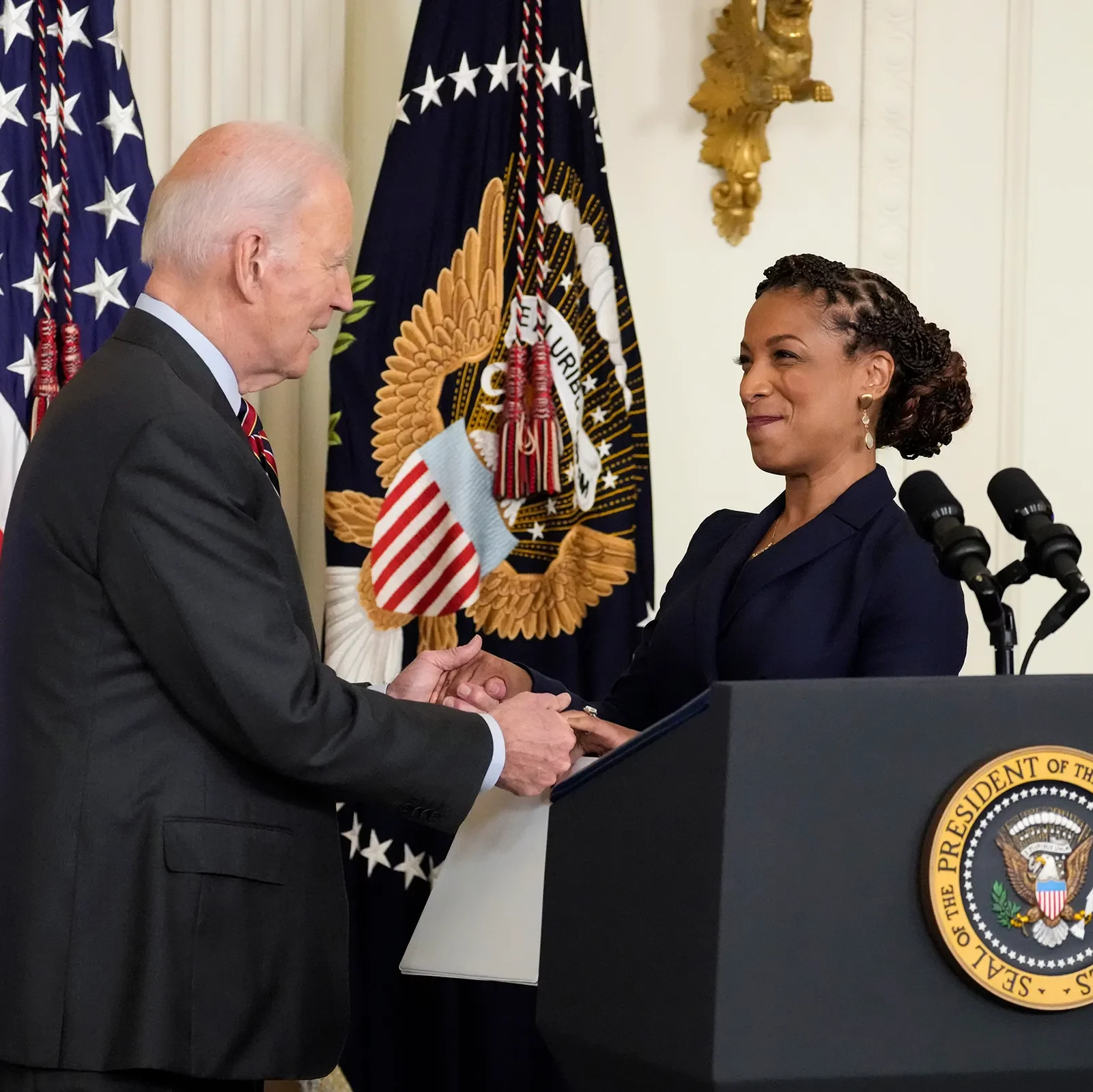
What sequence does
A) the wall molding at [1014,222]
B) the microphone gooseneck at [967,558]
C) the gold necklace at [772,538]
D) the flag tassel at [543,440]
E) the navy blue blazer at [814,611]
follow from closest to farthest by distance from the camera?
the microphone gooseneck at [967,558] < the navy blue blazer at [814,611] < the gold necklace at [772,538] < the flag tassel at [543,440] < the wall molding at [1014,222]

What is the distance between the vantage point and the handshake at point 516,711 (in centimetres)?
215

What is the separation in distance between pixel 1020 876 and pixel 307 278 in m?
1.28

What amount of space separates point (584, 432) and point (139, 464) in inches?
70.0

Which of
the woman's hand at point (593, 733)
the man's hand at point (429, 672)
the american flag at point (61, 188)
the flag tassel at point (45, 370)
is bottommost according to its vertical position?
the woman's hand at point (593, 733)

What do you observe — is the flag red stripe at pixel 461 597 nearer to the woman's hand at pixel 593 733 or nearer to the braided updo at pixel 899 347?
the woman's hand at pixel 593 733

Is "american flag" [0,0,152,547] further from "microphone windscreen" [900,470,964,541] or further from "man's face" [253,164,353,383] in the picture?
"microphone windscreen" [900,470,964,541]

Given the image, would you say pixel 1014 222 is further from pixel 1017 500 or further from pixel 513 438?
pixel 1017 500

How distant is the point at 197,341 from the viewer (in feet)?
6.84

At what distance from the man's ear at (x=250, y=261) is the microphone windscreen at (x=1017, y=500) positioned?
40.3 inches

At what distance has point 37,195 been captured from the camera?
321 centimetres

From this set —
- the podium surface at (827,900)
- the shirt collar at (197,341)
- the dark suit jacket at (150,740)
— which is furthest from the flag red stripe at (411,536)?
the podium surface at (827,900)

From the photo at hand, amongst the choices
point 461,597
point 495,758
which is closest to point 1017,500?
point 495,758

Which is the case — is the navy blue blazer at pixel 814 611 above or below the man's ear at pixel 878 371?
below

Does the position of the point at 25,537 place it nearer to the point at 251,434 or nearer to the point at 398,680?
the point at 251,434
